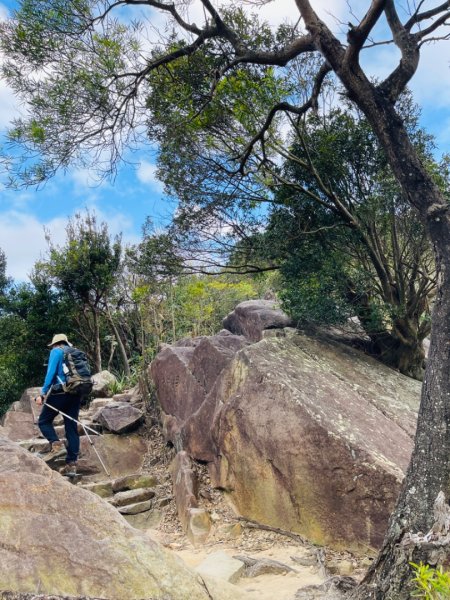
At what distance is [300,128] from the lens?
30.7 ft

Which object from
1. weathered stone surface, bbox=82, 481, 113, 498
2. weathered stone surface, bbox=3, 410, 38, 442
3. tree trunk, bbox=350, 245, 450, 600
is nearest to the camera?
tree trunk, bbox=350, 245, 450, 600

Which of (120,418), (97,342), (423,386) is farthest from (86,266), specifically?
(423,386)

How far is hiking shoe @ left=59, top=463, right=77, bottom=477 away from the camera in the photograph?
878 centimetres

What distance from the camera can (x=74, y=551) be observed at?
3.27 meters

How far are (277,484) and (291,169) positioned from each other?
5465mm

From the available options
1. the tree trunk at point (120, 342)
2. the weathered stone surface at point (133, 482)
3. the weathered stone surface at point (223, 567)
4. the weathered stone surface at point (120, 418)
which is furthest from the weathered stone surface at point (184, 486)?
the tree trunk at point (120, 342)

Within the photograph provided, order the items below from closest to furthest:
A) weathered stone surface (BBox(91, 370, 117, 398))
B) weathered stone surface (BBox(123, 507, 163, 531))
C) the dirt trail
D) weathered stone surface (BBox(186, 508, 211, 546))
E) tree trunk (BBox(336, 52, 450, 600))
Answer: tree trunk (BBox(336, 52, 450, 600)), the dirt trail, weathered stone surface (BBox(186, 508, 211, 546)), weathered stone surface (BBox(123, 507, 163, 531)), weathered stone surface (BBox(91, 370, 117, 398))

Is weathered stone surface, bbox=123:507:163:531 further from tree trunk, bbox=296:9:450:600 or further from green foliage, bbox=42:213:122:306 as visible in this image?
green foliage, bbox=42:213:122:306

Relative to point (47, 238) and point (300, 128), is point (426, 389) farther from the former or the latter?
point (47, 238)

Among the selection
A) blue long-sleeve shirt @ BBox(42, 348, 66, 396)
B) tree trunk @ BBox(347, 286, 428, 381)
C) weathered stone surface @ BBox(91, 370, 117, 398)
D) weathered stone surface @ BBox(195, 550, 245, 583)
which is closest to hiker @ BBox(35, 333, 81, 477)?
blue long-sleeve shirt @ BBox(42, 348, 66, 396)

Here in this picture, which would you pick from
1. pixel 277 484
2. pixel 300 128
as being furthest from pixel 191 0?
pixel 277 484

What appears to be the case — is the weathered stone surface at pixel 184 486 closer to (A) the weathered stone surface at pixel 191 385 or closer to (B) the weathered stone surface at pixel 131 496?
(A) the weathered stone surface at pixel 191 385

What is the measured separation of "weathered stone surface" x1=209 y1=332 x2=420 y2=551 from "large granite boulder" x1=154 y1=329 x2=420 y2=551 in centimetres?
1

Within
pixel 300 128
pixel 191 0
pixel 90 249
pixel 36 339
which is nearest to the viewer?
pixel 191 0
